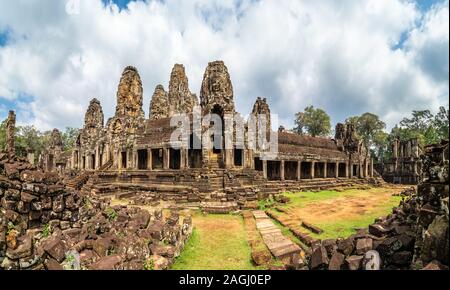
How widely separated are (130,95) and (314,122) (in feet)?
123

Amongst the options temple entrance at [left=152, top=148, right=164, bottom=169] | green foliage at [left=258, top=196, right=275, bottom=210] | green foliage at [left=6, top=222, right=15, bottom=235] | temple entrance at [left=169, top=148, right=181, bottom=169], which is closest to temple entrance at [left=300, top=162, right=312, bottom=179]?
temple entrance at [left=169, top=148, right=181, bottom=169]

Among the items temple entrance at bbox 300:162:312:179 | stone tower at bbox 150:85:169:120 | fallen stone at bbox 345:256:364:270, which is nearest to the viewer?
fallen stone at bbox 345:256:364:270

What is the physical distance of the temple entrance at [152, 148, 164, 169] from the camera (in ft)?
80.1

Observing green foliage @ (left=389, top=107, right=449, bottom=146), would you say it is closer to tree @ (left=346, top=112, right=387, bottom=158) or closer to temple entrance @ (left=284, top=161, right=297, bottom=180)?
tree @ (left=346, top=112, right=387, bottom=158)

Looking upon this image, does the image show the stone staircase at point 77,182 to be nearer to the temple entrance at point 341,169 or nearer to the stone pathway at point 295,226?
the stone pathway at point 295,226

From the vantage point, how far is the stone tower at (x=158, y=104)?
3650 cm

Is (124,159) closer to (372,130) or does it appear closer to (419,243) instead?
(419,243)

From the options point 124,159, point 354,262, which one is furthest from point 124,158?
point 354,262

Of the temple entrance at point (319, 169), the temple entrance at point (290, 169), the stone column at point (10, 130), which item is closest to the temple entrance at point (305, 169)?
the temple entrance at point (319, 169)

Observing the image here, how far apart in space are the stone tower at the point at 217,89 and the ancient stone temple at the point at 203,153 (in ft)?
0.25

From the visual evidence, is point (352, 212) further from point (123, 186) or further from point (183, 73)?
point (183, 73)

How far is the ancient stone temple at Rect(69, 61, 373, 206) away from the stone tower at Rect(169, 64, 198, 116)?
3961 mm

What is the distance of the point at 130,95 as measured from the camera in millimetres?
29297

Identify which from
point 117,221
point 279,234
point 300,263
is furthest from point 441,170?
point 117,221
